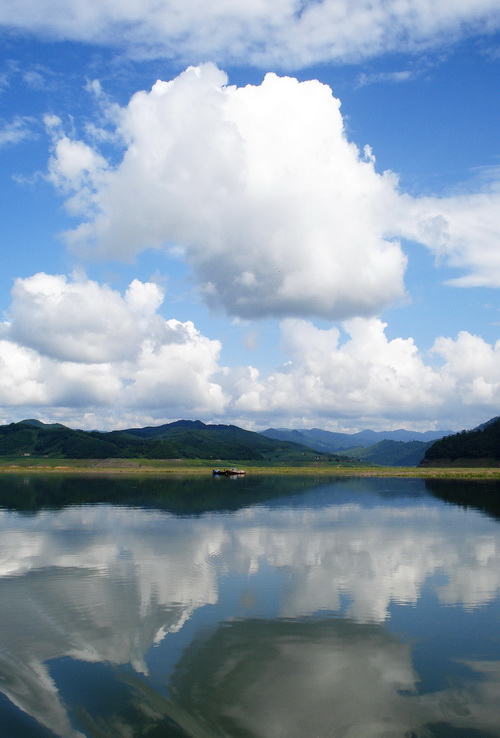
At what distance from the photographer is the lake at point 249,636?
18781mm

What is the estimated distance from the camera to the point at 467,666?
2341cm

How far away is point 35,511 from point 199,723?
7088 centimetres

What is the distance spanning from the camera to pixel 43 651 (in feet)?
80.6

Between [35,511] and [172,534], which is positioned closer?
[172,534]

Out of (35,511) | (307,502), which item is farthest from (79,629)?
(307,502)

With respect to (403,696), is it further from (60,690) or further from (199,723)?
(60,690)

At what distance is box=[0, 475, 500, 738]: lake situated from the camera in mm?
18781

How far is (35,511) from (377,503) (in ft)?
190

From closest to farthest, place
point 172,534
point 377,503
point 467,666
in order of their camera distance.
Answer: point 467,666 < point 172,534 < point 377,503

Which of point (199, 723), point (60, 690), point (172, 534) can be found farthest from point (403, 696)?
point (172, 534)

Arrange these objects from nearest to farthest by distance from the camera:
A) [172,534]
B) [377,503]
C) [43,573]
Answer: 1. [43,573]
2. [172,534]
3. [377,503]

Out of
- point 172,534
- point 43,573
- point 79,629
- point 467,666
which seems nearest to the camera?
point 467,666

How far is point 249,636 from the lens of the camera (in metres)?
26.5

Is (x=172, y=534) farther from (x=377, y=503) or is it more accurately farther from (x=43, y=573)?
(x=377, y=503)
